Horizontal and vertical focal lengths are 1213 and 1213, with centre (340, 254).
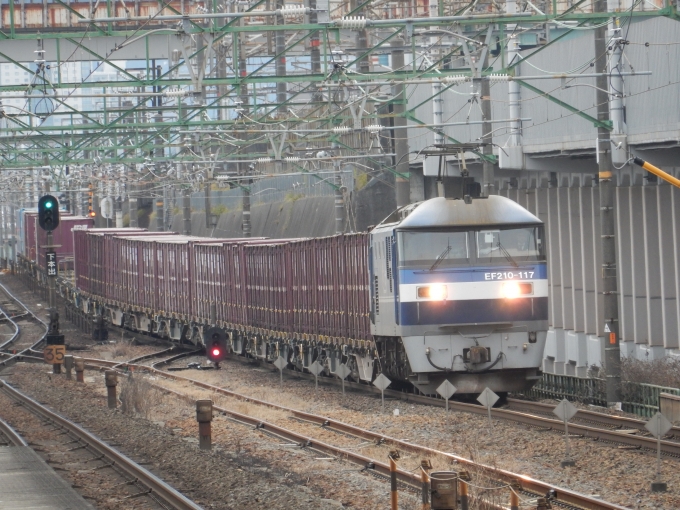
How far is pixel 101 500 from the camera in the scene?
40.6 ft

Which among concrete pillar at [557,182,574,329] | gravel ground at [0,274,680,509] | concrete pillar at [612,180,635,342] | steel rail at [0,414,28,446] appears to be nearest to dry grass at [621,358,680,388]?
concrete pillar at [612,180,635,342]

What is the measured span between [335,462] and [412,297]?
411 centimetres

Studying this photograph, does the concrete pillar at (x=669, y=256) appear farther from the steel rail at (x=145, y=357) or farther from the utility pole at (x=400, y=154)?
the steel rail at (x=145, y=357)

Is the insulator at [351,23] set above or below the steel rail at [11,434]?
above

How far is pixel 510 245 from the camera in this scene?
18.6 m

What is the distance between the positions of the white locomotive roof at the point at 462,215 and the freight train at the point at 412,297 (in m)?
0.02

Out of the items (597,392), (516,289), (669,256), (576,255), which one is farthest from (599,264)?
(516,289)

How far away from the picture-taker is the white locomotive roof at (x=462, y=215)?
1847cm

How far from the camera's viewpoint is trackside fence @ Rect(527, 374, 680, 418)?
19484 mm

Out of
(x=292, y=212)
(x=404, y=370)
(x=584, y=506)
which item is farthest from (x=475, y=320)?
(x=292, y=212)

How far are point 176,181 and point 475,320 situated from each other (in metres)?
33.9

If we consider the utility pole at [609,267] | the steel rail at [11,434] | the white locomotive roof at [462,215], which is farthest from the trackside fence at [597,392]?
the steel rail at [11,434]

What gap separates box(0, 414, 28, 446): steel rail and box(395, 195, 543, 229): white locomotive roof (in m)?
6.33

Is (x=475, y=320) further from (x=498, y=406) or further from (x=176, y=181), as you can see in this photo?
(x=176, y=181)
